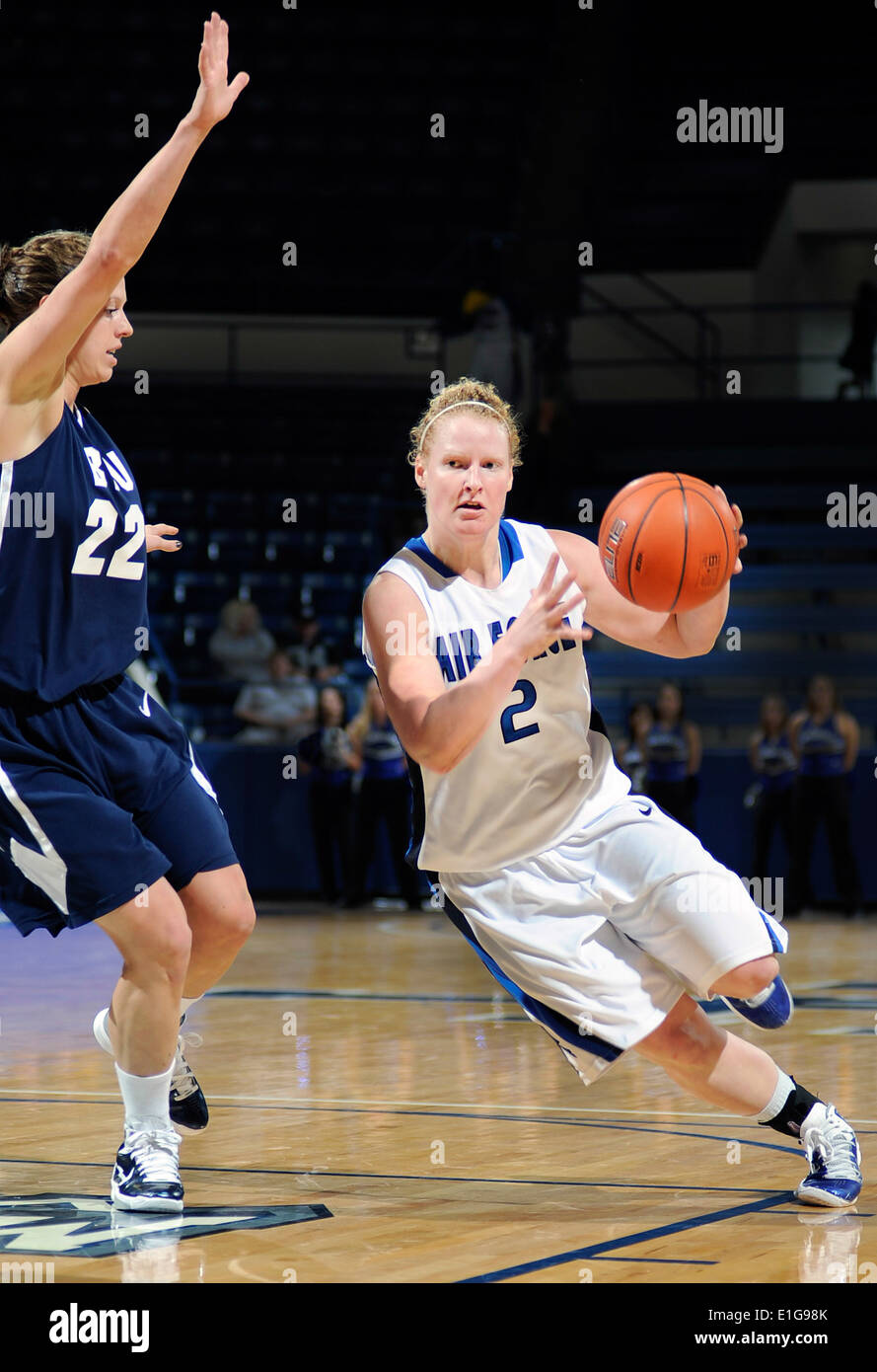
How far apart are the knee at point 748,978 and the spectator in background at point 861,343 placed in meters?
13.2

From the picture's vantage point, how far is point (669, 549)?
3676 mm

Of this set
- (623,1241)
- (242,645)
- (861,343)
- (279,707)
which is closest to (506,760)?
(623,1241)

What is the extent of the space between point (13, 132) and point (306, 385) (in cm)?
397

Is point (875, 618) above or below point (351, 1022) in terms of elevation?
above

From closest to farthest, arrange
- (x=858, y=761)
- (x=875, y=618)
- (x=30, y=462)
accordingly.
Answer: (x=30, y=462) → (x=858, y=761) → (x=875, y=618)

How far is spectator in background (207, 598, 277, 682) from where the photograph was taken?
13898 mm

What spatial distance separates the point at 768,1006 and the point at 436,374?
18.8ft

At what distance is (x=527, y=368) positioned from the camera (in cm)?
1650

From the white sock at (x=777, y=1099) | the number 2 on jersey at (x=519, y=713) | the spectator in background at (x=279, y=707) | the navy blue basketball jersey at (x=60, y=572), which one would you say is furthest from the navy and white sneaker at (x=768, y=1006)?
the spectator in background at (x=279, y=707)

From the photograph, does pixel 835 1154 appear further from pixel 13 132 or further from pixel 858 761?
pixel 13 132

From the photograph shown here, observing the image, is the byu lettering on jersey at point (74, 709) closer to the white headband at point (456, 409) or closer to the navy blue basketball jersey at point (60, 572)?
the navy blue basketball jersey at point (60, 572)

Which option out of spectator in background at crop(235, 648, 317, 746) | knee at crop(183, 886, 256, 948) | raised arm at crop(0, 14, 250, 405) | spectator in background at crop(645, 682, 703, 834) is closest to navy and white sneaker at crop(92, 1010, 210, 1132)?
knee at crop(183, 886, 256, 948)
